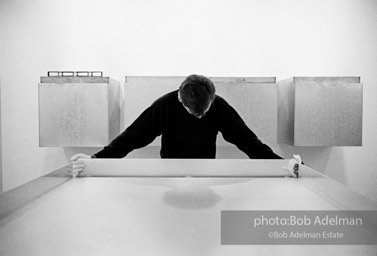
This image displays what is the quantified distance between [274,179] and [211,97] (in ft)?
1.71

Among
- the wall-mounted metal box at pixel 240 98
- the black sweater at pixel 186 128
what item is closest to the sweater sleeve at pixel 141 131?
the black sweater at pixel 186 128

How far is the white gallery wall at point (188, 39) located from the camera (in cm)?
266

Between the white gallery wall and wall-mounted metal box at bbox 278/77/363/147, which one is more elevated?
the white gallery wall

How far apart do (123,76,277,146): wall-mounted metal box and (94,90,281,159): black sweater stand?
51 cm

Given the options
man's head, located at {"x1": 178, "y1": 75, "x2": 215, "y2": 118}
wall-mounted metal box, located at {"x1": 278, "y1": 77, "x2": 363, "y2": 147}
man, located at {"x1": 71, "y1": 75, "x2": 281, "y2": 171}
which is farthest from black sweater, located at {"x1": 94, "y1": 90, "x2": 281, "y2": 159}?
wall-mounted metal box, located at {"x1": 278, "y1": 77, "x2": 363, "y2": 147}

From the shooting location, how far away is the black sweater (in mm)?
1856

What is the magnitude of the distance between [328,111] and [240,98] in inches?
26.7

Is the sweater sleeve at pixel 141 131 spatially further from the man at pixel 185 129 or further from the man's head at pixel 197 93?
the man's head at pixel 197 93

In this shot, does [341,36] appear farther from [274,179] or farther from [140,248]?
[140,248]

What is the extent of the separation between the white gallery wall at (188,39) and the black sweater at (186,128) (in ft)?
2.69

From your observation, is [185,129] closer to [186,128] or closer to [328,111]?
[186,128]

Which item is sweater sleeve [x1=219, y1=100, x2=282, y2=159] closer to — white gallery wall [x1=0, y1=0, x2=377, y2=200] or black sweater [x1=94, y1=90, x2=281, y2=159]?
black sweater [x1=94, y1=90, x2=281, y2=159]

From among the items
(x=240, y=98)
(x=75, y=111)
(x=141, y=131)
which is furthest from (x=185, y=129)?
(x=75, y=111)

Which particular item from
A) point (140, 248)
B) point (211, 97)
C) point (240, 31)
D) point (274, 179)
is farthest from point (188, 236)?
point (240, 31)
